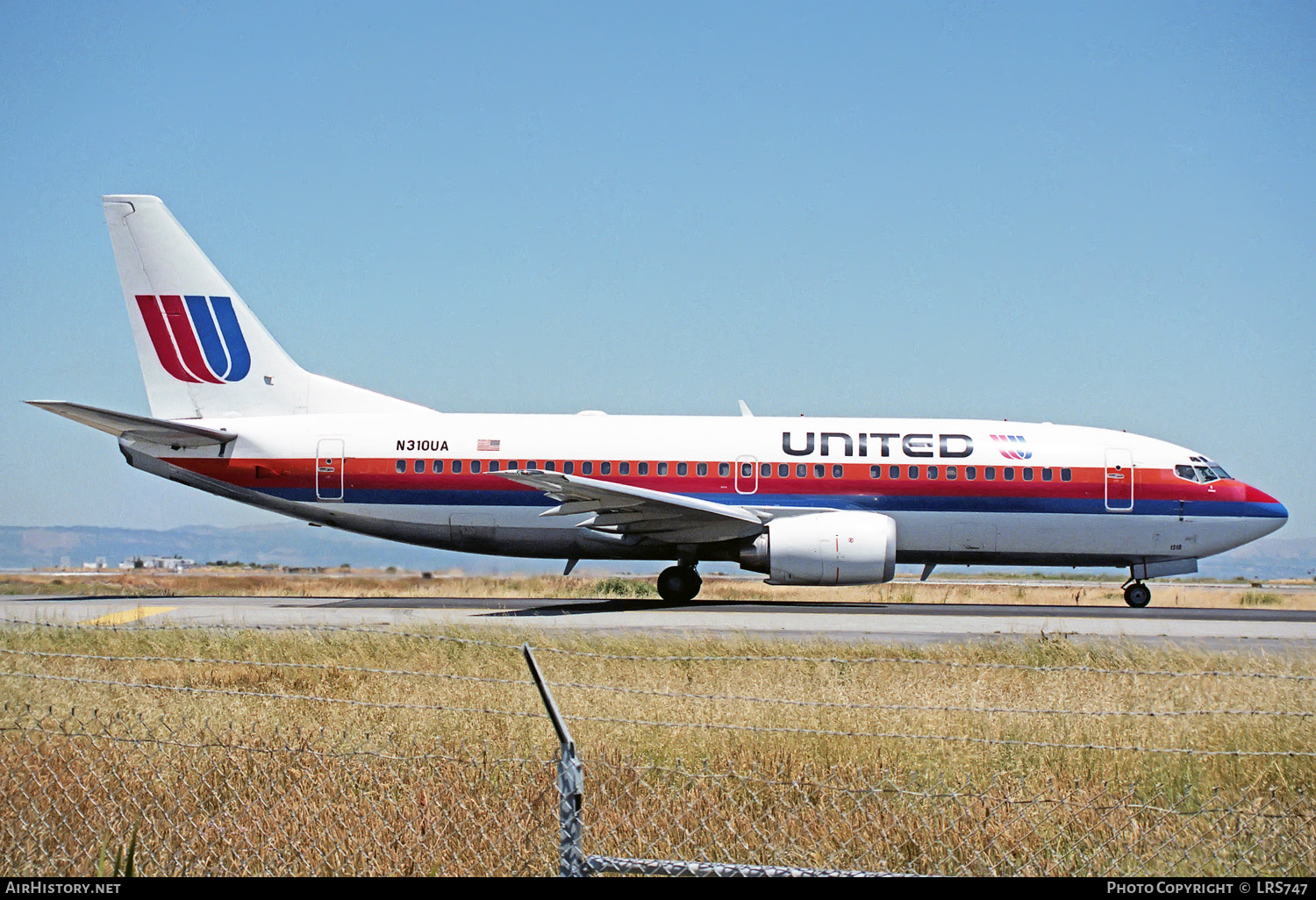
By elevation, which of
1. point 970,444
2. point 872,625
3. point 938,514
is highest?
point 970,444

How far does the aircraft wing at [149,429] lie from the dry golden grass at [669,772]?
401 inches

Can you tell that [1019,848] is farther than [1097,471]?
No

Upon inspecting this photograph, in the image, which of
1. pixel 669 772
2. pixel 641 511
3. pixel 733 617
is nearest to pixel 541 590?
pixel 641 511

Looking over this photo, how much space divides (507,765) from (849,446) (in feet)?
51.9

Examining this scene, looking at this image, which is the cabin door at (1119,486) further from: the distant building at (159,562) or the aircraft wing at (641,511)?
the distant building at (159,562)

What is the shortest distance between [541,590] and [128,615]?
11.2 m

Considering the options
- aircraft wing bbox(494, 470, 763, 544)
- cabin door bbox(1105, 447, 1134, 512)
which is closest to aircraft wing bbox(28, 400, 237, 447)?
aircraft wing bbox(494, 470, 763, 544)

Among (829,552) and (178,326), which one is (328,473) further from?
(829,552)

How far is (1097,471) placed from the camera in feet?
73.4

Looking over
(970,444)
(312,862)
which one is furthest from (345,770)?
(970,444)

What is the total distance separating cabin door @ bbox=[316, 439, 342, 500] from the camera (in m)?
21.9

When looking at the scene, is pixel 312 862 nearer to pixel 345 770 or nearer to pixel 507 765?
pixel 345 770

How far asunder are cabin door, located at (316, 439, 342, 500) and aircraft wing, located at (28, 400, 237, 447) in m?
1.76

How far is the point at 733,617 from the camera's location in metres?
18.7
